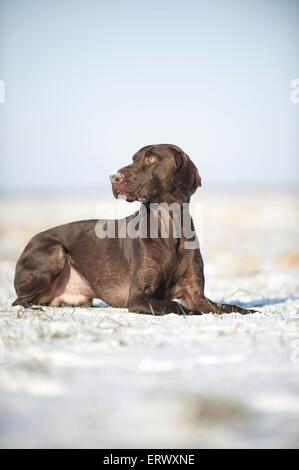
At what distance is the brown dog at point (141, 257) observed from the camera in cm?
622

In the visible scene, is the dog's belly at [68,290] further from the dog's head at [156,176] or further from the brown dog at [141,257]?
the dog's head at [156,176]

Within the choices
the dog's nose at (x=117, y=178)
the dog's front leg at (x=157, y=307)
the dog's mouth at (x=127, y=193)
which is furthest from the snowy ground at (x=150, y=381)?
the dog's nose at (x=117, y=178)

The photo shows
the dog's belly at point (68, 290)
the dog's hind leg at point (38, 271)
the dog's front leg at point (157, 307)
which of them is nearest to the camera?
the dog's front leg at point (157, 307)

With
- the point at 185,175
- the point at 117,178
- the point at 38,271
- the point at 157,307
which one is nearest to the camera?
the point at 157,307

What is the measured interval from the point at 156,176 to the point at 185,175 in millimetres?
321

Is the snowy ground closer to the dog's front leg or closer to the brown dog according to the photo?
the dog's front leg

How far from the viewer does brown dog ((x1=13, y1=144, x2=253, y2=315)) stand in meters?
6.22

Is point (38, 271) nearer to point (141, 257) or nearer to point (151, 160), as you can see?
point (141, 257)

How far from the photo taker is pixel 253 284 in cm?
1051

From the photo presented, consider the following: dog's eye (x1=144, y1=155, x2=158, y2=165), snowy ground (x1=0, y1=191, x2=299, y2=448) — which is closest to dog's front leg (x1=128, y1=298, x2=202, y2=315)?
snowy ground (x1=0, y1=191, x2=299, y2=448)

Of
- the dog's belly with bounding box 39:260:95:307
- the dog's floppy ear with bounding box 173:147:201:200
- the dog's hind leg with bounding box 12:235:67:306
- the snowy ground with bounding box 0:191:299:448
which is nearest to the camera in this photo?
the snowy ground with bounding box 0:191:299:448

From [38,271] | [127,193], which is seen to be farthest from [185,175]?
[38,271]

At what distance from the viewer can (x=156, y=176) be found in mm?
6223

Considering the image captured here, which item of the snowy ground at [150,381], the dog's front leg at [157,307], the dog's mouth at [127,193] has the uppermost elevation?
the dog's mouth at [127,193]
